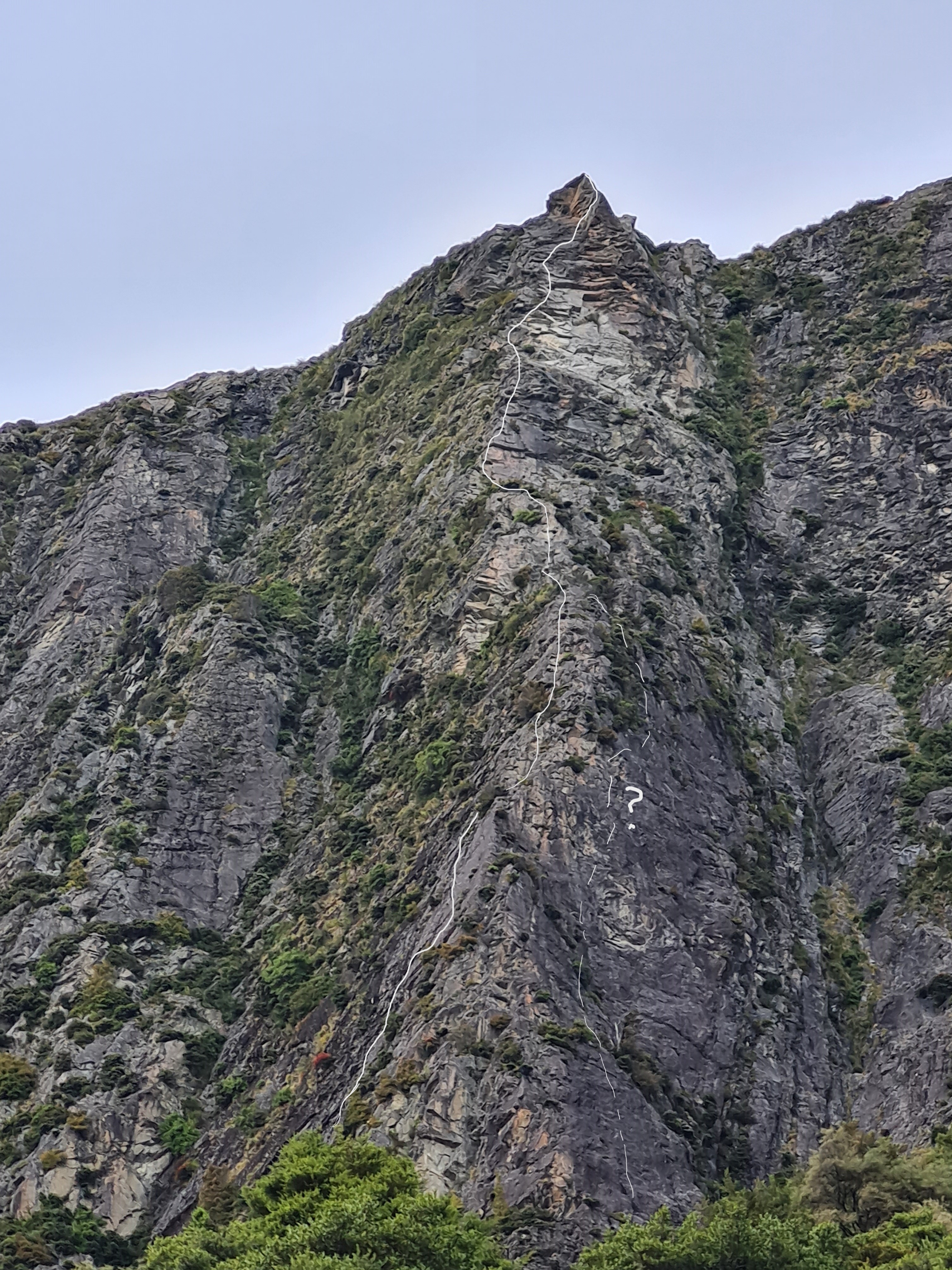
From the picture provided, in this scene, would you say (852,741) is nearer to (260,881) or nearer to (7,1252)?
(260,881)

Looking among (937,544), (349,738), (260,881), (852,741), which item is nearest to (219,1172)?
(260,881)

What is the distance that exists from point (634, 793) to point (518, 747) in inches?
182

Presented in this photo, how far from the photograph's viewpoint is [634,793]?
6209 cm

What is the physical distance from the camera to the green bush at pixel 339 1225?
129ft

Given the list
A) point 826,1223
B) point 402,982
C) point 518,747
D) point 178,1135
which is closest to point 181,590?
point 518,747

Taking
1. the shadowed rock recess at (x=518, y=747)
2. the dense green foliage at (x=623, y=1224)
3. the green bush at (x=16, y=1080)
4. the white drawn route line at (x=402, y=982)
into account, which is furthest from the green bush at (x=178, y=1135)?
the dense green foliage at (x=623, y=1224)

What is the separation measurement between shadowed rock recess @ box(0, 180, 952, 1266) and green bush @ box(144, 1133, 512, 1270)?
478cm

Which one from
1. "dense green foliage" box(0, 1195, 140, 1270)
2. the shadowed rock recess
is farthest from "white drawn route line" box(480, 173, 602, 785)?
"dense green foliage" box(0, 1195, 140, 1270)

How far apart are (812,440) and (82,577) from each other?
1584 inches

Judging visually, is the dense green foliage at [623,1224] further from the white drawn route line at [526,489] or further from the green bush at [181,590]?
the green bush at [181,590]

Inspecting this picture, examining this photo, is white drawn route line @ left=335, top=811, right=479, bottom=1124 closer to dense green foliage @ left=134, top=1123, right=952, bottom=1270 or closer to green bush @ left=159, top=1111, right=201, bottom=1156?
dense green foliage @ left=134, top=1123, right=952, bottom=1270

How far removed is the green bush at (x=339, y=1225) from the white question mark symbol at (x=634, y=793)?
1839 cm

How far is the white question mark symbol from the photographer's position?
61594 millimetres

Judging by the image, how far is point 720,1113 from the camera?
2136 inches
